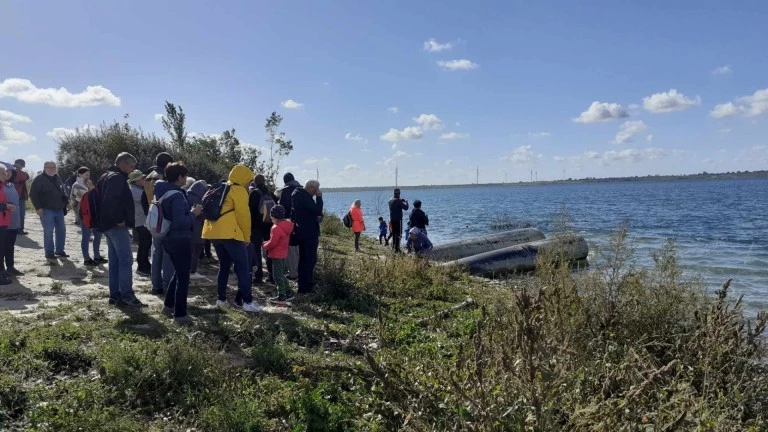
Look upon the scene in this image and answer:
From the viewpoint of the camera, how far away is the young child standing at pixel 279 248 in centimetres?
785

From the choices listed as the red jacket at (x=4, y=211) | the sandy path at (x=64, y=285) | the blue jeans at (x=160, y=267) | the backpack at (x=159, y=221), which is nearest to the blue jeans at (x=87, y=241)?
the sandy path at (x=64, y=285)

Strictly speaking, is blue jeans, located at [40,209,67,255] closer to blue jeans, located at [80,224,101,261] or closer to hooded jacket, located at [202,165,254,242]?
blue jeans, located at [80,224,101,261]

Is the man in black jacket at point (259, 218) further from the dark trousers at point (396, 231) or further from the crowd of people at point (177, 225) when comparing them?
the dark trousers at point (396, 231)

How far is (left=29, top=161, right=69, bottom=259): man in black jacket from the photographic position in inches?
369

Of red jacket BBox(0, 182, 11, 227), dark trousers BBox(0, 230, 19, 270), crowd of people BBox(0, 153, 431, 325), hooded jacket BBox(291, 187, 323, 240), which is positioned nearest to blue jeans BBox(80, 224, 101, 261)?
crowd of people BBox(0, 153, 431, 325)

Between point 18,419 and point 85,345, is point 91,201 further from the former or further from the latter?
point 18,419

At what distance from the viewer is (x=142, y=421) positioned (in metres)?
3.77

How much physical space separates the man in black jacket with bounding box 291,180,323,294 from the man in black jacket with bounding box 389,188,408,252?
22.7 feet

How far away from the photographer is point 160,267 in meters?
7.57

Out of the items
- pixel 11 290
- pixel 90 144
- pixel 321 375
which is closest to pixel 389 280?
pixel 321 375

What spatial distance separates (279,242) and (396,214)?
26.7ft

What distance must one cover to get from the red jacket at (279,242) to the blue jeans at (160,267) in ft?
4.62

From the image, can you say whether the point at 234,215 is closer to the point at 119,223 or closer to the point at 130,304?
the point at 119,223

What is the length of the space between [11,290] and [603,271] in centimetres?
794
